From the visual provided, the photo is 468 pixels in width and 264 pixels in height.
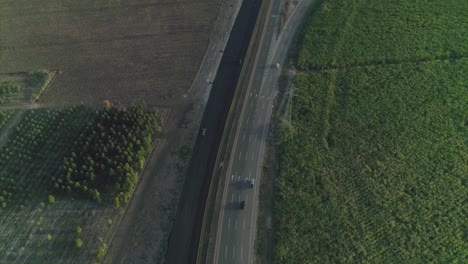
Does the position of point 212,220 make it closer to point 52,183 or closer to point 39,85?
point 52,183

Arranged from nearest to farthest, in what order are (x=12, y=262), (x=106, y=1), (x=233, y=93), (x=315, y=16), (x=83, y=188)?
(x=12, y=262)
(x=83, y=188)
(x=233, y=93)
(x=315, y=16)
(x=106, y=1)

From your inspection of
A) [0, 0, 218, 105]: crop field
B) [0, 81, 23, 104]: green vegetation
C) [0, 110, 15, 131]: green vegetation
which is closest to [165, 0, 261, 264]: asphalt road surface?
[0, 0, 218, 105]: crop field

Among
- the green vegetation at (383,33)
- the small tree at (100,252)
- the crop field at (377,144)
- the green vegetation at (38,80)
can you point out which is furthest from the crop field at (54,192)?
the green vegetation at (383,33)

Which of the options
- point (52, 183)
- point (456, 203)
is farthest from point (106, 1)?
point (456, 203)

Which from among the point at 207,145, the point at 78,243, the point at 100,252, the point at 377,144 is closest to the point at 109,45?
the point at 207,145

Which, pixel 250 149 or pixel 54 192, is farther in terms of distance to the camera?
pixel 250 149

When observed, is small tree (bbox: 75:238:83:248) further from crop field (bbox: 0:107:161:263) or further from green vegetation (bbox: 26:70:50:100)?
green vegetation (bbox: 26:70:50:100)

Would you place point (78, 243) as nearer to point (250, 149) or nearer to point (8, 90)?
point (250, 149)
